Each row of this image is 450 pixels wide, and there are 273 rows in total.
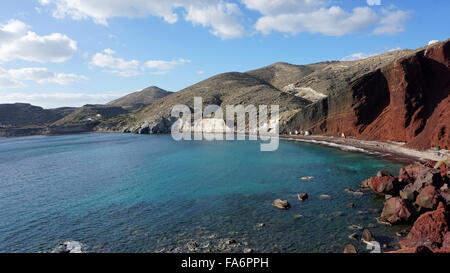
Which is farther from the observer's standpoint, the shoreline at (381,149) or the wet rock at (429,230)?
the shoreline at (381,149)

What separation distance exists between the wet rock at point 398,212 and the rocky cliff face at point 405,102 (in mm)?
27318

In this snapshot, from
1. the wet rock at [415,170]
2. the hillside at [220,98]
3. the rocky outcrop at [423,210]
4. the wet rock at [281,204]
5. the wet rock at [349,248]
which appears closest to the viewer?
the rocky outcrop at [423,210]

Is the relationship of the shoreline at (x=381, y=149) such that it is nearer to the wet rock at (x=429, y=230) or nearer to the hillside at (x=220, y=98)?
the wet rock at (x=429, y=230)

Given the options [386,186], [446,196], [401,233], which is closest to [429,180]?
[446,196]

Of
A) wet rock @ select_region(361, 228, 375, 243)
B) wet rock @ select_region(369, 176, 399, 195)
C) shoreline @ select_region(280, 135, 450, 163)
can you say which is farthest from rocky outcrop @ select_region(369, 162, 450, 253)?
shoreline @ select_region(280, 135, 450, 163)

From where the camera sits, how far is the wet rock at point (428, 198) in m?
23.0

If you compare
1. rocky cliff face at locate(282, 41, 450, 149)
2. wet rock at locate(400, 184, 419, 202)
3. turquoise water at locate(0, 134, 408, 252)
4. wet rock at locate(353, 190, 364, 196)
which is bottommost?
turquoise water at locate(0, 134, 408, 252)

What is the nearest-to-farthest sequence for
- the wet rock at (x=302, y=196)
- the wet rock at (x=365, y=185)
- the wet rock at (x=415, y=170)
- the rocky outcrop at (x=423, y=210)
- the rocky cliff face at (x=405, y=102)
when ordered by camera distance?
the rocky outcrop at (x=423, y=210) → the wet rock at (x=302, y=196) → the wet rock at (x=415, y=170) → the wet rock at (x=365, y=185) → the rocky cliff face at (x=405, y=102)

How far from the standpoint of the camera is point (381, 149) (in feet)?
175

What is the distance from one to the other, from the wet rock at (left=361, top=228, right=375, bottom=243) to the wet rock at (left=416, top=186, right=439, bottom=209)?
739 cm

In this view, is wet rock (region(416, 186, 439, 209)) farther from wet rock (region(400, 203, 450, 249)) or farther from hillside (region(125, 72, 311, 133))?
hillside (region(125, 72, 311, 133))

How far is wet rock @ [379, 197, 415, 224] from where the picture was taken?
867 inches

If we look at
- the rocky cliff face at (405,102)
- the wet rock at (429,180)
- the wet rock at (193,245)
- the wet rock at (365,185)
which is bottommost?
the wet rock at (193,245)

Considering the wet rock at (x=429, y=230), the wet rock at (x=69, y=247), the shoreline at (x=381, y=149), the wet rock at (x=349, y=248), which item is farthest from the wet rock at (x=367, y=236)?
the shoreline at (x=381, y=149)
